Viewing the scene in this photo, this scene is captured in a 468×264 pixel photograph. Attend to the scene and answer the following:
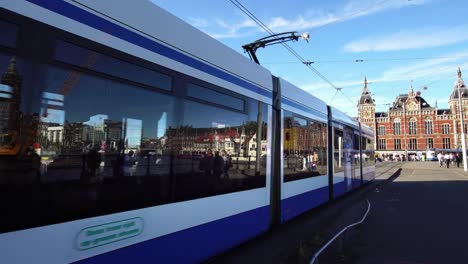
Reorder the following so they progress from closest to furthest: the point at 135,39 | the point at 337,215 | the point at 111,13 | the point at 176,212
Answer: the point at 111,13 < the point at 135,39 < the point at 176,212 < the point at 337,215

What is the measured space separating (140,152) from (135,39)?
1.12m

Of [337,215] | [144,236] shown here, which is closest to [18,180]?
[144,236]

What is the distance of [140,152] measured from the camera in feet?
12.7

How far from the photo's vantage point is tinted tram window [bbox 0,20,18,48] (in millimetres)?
2666

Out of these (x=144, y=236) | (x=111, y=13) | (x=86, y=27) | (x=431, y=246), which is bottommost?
(x=431, y=246)

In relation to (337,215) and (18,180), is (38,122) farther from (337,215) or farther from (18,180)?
(337,215)

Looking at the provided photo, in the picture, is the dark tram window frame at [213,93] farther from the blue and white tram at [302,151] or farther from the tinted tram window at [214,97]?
the blue and white tram at [302,151]

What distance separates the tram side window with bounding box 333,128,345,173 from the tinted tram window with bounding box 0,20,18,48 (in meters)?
10.1

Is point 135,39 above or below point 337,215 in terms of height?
above

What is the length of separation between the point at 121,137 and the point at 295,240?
4514mm

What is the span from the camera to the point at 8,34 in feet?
8.86

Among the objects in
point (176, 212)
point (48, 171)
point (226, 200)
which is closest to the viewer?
point (48, 171)

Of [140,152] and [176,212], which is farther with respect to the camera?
[176,212]

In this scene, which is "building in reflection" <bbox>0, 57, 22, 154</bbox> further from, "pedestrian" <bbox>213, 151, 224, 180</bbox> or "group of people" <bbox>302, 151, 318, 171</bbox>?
"group of people" <bbox>302, 151, 318, 171</bbox>
